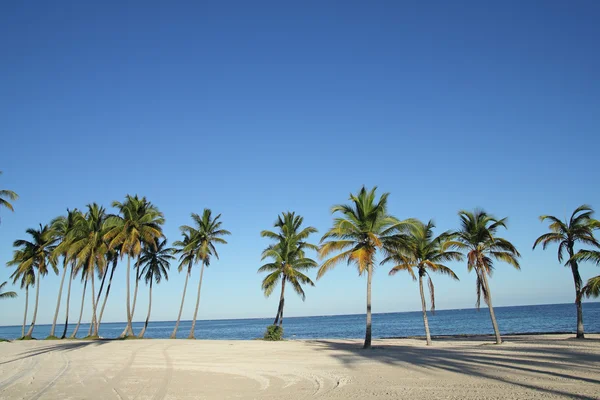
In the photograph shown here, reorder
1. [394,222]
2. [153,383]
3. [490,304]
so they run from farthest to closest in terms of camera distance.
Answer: [490,304] < [394,222] < [153,383]

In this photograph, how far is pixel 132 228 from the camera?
35.3 metres

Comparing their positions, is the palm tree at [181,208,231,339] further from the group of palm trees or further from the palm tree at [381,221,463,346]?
the palm tree at [381,221,463,346]

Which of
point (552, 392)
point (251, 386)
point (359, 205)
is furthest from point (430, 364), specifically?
point (359, 205)

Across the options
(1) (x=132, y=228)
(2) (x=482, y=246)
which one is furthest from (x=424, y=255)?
(1) (x=132, y=228)

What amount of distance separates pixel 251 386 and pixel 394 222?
13222mm

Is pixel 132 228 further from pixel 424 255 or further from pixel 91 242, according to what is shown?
pixel 424 255

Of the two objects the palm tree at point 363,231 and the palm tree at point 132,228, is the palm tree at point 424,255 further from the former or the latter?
the palm tree at point 132,228

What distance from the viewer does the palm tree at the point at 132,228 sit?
34531mm

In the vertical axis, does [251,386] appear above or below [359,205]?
below

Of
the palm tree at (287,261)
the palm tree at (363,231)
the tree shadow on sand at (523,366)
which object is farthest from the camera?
the palm tree at (287,261)

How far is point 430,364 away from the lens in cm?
1334

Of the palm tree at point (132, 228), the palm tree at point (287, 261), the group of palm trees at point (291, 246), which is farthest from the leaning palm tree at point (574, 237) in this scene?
the palm tree at point (132, 228)

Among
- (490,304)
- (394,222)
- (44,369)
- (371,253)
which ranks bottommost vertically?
(44,369)

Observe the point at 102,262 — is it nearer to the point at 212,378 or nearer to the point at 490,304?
the point at 212,378
